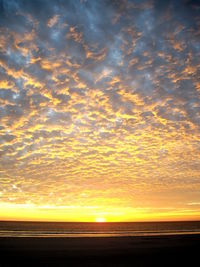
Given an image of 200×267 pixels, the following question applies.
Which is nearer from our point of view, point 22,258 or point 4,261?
point 4,261

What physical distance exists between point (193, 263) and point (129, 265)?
4412mm

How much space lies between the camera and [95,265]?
13555 millimetres

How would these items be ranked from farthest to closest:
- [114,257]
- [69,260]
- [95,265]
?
1. [114,257]
2. [69,260]
3. [95,265]

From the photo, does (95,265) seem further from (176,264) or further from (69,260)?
(176,264)

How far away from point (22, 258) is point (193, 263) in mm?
11787

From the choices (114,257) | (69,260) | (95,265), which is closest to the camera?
(95,265)

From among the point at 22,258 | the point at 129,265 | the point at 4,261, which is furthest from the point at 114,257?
the point at 4,261

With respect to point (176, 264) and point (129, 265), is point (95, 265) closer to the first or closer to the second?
point (129, 265)

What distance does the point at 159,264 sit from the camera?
1403 cm

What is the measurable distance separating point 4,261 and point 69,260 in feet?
14.0

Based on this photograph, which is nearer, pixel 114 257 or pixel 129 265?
pixel 129 265

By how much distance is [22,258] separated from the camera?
15.2m

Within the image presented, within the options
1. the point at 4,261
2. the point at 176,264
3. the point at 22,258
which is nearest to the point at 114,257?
the point at 176,264

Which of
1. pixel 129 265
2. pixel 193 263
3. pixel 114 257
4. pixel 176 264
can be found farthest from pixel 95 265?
pixel 193 263
